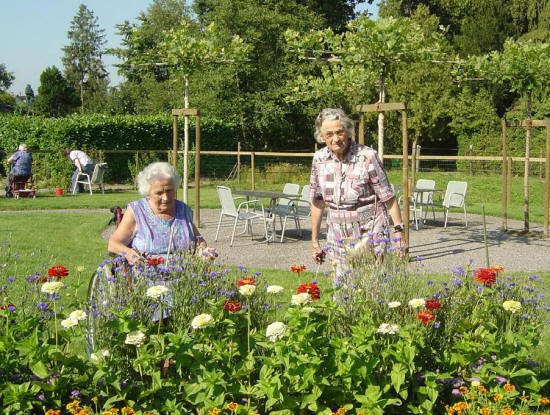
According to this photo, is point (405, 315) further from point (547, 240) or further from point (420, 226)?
point (420, 226)

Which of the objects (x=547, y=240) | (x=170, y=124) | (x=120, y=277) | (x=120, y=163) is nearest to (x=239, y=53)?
(x=547, y=240)

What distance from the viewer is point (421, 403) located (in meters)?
3.12

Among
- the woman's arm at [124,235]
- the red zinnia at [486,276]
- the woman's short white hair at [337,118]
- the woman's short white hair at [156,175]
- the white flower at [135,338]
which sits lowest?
the white flower at [135,338]

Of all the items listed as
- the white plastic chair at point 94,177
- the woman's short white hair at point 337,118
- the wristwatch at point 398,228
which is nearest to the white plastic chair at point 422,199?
the wristwatch at point 398,228

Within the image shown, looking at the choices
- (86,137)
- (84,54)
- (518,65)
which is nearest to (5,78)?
(84,54)

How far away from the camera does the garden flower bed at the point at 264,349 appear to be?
2947 mm

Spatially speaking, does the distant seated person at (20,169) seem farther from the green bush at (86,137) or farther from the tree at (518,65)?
the tree at (518,65)

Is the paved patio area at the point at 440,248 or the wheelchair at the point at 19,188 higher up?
the wheelchair at the point at 19,188

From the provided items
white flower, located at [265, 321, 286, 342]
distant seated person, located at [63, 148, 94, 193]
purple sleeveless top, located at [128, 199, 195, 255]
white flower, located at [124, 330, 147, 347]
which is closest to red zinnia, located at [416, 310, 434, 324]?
white flower, located at [265, 321, 286, 342]

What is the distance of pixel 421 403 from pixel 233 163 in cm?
2144

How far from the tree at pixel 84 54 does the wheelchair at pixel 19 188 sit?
210ft

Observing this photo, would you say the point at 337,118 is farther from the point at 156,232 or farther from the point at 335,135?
the point at 156,232

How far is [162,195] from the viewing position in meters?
4.13

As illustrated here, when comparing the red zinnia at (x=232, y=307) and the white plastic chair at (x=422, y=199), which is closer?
the red zinnia at (x=232, y=307)
